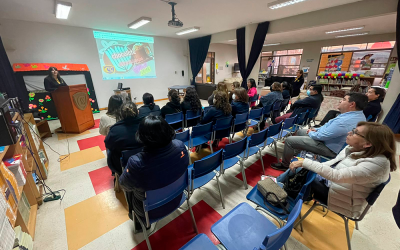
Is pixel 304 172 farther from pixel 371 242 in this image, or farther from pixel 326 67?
pixel 326 67

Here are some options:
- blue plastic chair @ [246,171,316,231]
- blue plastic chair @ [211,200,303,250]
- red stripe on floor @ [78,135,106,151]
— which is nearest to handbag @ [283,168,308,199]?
blue plastic chair @ [246,171,316,231]

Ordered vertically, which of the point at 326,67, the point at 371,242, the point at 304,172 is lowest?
the point at 371,242

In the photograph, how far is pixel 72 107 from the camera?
3.68 metres

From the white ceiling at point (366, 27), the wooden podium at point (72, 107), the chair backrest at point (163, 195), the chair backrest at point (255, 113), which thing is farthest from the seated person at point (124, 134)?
the white ceiling at point (366, 27)

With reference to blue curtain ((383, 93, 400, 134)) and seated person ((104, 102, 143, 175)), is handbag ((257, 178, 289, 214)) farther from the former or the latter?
blue curtain ((383, 93, 400, 134))

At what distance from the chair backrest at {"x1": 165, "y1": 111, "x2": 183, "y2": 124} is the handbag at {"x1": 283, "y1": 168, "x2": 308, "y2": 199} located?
1968 mm

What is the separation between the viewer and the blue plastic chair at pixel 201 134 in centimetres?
245

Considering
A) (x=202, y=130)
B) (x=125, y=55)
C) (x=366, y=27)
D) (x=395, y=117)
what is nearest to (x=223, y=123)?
(x=202, y=130)

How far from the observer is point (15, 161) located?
1475 millimetres

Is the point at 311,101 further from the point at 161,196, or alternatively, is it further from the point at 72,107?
the point at 72,107

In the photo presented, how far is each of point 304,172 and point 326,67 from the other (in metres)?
10.6

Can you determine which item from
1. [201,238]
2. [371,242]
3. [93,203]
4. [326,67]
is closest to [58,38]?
[93,203]

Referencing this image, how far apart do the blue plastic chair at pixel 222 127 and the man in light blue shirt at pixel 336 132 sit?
3.05ft

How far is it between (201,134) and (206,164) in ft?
3.34
